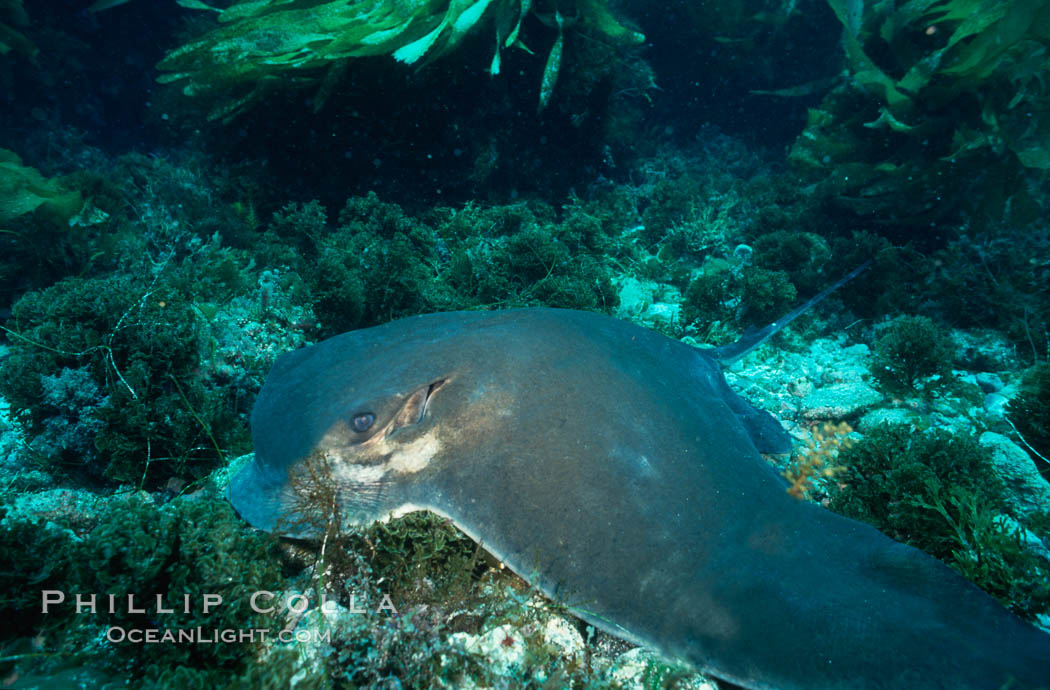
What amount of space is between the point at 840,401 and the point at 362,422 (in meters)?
4.24

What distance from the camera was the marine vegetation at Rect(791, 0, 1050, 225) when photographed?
6.06m

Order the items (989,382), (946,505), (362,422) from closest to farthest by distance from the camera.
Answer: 1. (362,422)
2. (946,505)
3. (989,382)

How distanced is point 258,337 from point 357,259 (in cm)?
122

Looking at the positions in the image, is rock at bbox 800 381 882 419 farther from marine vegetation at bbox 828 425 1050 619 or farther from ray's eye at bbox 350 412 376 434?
ray's eye at bbox 350 412 376 434

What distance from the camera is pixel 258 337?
4160 millimetres

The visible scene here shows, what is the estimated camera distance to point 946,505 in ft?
8.79

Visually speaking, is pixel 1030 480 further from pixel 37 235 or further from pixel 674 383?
pixel 37 235

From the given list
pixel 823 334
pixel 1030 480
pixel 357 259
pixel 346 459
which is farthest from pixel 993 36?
pixel 346 459

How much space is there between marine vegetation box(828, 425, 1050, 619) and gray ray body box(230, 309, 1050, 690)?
687 mm

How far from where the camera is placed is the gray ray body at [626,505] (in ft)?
5.44

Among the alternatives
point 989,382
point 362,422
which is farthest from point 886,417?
point 362,422

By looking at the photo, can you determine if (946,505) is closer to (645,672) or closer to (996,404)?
(645,672)

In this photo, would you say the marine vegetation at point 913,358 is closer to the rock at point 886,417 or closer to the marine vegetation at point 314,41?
the rock at point 886,417

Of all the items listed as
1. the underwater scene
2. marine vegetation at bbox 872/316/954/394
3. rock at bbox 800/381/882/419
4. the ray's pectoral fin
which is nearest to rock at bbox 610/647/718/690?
the underwater scene
